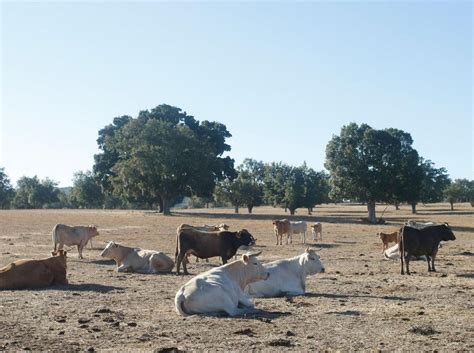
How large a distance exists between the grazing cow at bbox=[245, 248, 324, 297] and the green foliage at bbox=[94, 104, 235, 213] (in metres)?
50.5

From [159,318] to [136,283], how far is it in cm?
558

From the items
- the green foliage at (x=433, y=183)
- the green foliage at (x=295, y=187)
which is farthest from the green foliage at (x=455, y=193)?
the green foliage at (x=295, y=187)

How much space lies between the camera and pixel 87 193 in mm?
130625

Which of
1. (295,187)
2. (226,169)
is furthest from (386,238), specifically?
(295,187)

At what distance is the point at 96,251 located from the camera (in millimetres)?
26875

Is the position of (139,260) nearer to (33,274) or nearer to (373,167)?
(33,274)

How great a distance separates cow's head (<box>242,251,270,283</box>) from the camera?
1370cm

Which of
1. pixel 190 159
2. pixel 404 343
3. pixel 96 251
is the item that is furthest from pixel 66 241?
pixel 190 159

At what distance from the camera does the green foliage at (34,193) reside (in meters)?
149

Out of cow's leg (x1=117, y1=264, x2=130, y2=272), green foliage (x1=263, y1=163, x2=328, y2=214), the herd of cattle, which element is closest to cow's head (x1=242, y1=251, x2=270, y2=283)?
the herd of cattle

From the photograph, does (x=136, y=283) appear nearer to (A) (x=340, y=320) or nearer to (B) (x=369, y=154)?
(A) (x=340, y=320)

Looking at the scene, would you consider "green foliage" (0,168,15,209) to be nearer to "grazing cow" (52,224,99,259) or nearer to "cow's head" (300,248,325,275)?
"grazing cow" (52,224,99,259)

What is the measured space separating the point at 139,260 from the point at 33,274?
469 centimetres

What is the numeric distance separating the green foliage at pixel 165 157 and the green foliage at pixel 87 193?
168 ft
